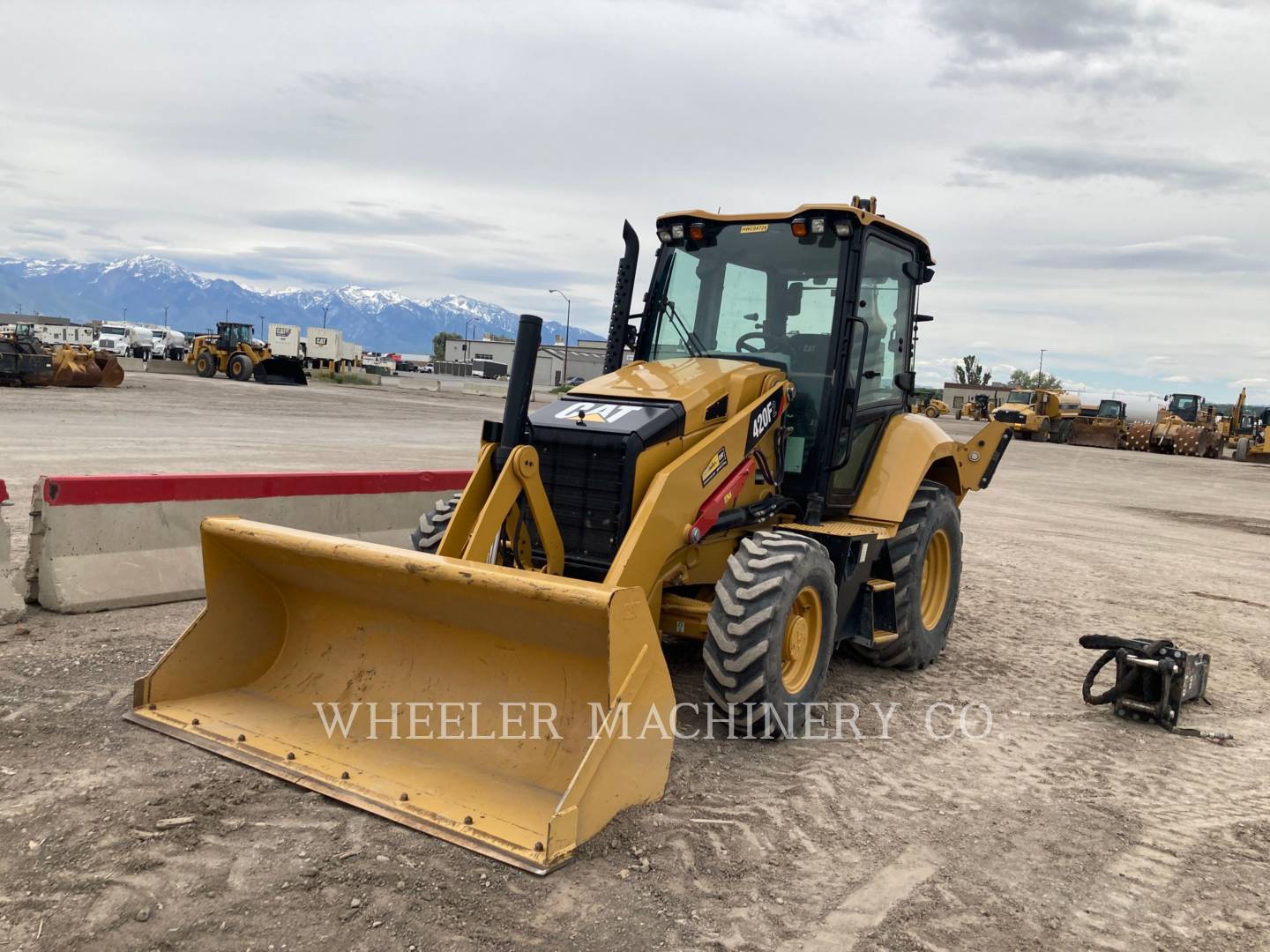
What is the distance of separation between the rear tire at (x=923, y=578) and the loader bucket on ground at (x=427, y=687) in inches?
103

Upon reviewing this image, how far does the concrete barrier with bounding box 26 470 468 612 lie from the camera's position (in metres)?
5.90

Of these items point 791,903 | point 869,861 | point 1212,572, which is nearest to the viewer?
point 791,903

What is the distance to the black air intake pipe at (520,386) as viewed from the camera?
454 centimetres

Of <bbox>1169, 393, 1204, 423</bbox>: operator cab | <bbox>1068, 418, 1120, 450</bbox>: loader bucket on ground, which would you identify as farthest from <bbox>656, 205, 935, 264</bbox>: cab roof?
<bbox>1169, 393, 1204, 423</bbox>: operator cab

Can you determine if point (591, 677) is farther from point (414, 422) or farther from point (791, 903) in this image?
point (414, 422)

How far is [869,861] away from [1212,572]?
375 inches

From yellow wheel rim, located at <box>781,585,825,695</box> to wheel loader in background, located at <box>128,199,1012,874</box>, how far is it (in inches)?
0.7

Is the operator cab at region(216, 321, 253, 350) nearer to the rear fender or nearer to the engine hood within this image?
the rear fender

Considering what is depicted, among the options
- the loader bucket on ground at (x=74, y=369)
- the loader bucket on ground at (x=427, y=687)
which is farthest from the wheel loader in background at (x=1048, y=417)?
the loader bucket on ground at (x=427, y=687)

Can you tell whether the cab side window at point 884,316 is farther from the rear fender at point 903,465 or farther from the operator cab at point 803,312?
the rear fender at point 903,465

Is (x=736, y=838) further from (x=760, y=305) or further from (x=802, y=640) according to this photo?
(x=760, y=305)

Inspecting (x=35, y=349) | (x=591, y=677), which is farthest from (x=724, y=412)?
(x=35, y=349)

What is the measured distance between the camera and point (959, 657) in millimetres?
6863

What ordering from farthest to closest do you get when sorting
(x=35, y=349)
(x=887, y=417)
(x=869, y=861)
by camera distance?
(x=35, y=349), (x=887, y=417), (x=869, y=861)
